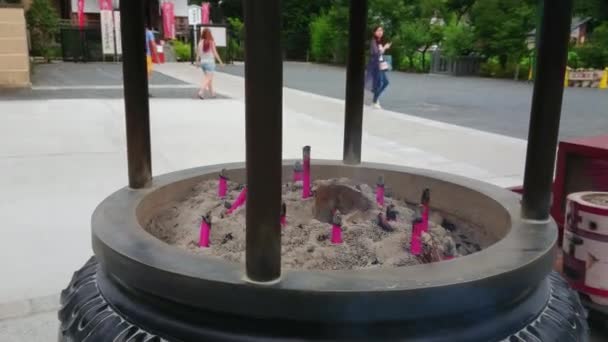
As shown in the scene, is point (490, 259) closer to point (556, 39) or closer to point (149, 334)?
point (556, 39)

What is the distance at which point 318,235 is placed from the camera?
6.11 feet

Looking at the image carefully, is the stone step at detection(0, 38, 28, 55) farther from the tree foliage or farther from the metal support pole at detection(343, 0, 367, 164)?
the metal support pole at detection(343, 0, 367, 164)

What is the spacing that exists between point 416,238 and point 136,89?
100 cm

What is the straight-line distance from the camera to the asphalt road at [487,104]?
880 cm

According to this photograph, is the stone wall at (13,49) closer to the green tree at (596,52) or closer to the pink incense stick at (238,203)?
the pink incense stick at (238,203)

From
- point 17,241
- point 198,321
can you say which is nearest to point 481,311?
point 198,321

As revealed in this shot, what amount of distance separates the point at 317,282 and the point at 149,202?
0.89 m

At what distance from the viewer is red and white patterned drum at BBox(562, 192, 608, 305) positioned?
2.29 metres

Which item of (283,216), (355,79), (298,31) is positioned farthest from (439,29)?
(283,216)

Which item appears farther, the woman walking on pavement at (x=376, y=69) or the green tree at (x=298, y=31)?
the green tree at (x=298, y=31)

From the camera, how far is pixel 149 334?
1300 mm

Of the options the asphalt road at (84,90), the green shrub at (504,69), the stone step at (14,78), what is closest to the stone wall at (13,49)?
the stone step at (14,78)

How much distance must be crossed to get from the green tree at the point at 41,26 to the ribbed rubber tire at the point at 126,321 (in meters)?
24.1

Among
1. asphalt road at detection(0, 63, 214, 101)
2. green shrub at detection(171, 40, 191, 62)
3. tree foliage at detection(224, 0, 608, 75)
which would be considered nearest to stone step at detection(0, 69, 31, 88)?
asphalt road at detection(0, 63, 214, 101)
